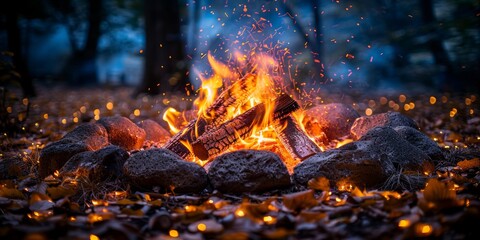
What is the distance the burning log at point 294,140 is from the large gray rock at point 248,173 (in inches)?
24.9

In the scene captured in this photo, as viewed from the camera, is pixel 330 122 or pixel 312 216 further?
pixel 330 122

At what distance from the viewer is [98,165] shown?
3301 millimetres

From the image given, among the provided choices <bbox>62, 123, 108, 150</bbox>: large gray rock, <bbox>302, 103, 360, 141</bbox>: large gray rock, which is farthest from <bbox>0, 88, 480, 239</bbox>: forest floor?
<bbox>302, 103, 360, 141</bbox>: large gray rock

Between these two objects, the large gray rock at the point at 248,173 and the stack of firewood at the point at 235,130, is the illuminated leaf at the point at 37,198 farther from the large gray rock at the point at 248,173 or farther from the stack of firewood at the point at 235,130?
the stack of firewood at the point at 235,130

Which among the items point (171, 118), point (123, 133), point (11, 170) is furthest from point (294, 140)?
point (11, 170)

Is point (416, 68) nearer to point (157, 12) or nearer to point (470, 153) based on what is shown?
point (157, 12)

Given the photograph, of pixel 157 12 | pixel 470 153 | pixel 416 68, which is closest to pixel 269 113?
pixel 470 153

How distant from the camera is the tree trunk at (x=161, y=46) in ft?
37.7

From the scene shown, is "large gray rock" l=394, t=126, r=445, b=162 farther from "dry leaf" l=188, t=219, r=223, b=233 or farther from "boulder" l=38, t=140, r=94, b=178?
"boulder" l=38, t=140, r=94, b=178

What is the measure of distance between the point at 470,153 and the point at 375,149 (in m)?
1.35

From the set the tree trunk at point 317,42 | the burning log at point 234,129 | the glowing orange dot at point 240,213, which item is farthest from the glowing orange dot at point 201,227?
the tree trunk at point 317,42

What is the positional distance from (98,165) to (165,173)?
618 millimetres

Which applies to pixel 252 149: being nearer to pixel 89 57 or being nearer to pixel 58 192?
pixel 58 192

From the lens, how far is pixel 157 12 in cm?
1149
